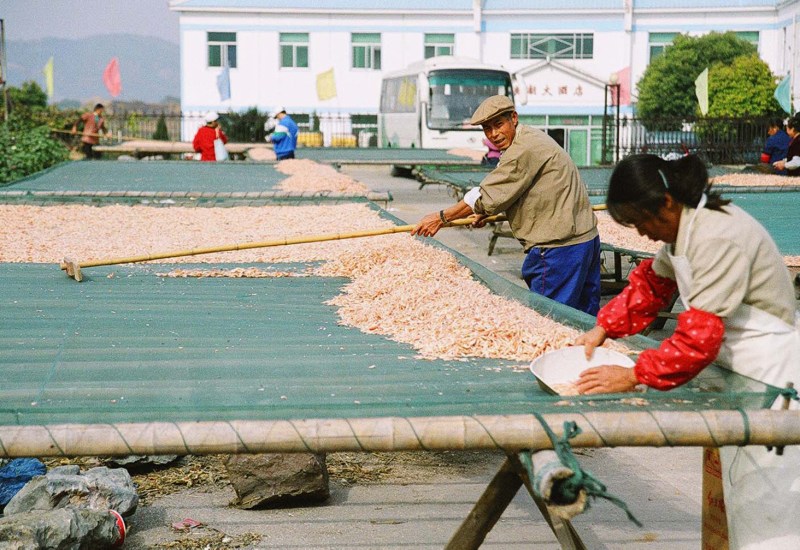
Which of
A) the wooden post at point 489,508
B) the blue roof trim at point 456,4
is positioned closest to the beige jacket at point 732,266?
the wooden post at point 489,508

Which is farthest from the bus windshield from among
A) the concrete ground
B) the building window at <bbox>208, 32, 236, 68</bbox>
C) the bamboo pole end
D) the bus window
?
the concrete ground

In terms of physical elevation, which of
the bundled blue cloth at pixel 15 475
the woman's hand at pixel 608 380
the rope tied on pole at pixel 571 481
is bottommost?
the bundled blue cloth at pixel 15 475

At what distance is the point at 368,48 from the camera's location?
33500 mm

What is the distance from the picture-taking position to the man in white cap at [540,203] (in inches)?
182

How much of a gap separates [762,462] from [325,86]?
25469 millimetres

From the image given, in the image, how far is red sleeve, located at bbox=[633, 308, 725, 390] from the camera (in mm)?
2279

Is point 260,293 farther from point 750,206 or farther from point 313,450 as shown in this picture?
point 750,206

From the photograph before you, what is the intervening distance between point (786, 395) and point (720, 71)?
27223 mm

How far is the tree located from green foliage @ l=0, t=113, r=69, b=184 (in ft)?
64.2

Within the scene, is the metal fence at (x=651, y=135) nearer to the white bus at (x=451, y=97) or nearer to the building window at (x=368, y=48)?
the white bus at (x=451, y=97)

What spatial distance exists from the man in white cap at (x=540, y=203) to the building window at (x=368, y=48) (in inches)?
A: 1157

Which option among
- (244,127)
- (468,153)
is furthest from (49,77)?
(468,153)

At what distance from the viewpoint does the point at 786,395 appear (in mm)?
2344

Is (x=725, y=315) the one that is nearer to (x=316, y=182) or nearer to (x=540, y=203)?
(x=540, y=203)
